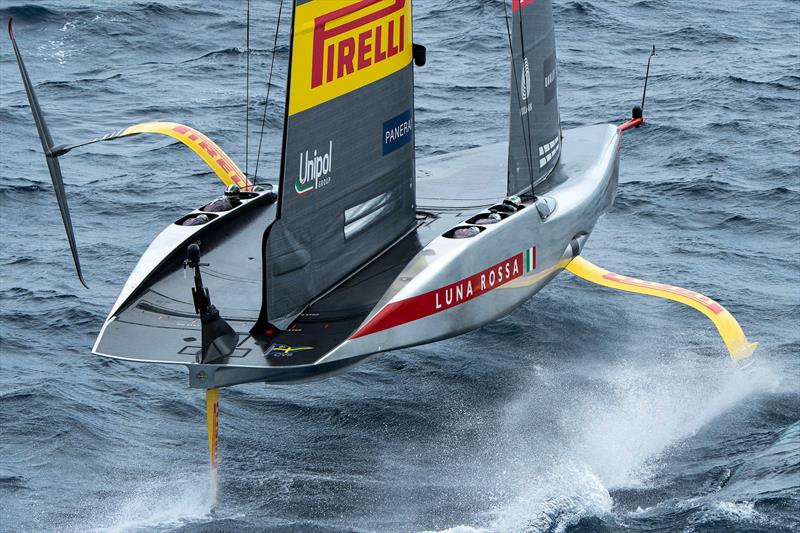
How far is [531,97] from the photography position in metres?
14.9

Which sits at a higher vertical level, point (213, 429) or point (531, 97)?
point (531, 97)

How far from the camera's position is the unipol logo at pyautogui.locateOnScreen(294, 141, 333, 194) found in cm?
1188

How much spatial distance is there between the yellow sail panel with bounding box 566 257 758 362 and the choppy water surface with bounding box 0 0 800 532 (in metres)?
0.50

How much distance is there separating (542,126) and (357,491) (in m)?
5.58

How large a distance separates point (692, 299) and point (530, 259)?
7.95 feet

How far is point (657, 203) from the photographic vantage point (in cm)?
2006

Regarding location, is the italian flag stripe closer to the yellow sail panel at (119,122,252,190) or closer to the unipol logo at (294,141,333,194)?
the unipol logo at (294,141,333,194)

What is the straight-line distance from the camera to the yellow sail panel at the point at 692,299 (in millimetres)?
14242

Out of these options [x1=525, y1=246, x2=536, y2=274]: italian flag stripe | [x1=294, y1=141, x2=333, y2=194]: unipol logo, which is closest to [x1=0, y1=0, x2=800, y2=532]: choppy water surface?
[x1=525, y1=246, x2=536, y2=274]: italian flag stripe

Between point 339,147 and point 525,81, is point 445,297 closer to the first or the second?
point 339,147

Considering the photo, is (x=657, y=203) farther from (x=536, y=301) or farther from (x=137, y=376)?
(x=137, y=376)

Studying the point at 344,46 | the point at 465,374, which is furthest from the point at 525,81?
the point at 465,374

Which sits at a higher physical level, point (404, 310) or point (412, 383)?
point (404, 310)

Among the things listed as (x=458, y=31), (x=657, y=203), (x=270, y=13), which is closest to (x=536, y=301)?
(x=657, y=203)
